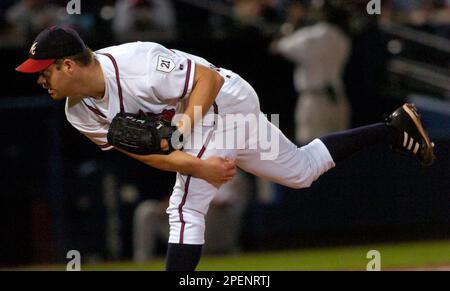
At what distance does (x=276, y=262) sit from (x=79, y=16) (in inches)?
127

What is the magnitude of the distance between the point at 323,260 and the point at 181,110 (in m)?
Answer: 3.38

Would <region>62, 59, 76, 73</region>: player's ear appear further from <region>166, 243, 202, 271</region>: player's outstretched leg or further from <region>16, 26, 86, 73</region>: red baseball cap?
<region>166, 243, 202, 271</region>: player's outstretched leg

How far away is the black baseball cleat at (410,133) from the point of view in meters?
6.82

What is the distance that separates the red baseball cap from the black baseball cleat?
2.16 metres

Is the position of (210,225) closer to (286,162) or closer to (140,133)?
(286,162)

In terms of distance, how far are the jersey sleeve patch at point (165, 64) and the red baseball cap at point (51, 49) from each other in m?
0.42

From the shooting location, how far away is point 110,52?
19.5 ft

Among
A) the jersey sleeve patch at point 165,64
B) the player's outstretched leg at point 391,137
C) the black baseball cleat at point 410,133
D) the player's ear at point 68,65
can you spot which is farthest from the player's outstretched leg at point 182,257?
the black baseball cleat at point 410,133

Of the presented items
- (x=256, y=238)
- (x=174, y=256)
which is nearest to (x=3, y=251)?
(x=256, y=238)

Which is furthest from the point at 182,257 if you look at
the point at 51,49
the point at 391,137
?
the point at 391,137

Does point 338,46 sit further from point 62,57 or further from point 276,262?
point 62,57

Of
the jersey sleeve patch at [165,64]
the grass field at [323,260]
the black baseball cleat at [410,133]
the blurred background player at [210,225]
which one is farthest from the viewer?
the blurred background player at [210,225]

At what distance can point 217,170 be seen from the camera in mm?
5793

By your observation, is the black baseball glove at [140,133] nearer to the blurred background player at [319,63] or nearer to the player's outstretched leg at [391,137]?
the player's outstretched leg at [391,137]
